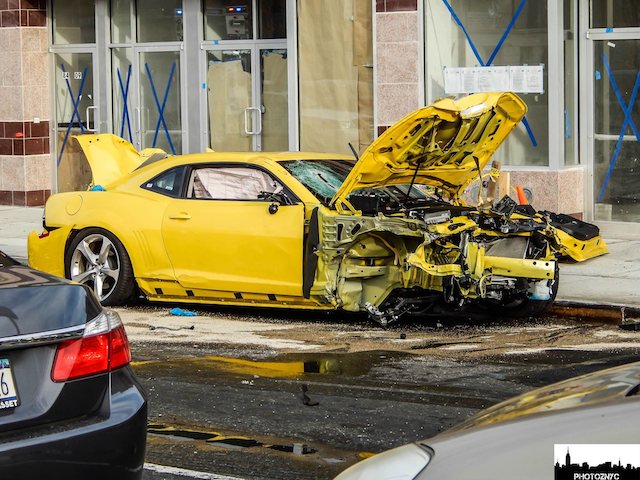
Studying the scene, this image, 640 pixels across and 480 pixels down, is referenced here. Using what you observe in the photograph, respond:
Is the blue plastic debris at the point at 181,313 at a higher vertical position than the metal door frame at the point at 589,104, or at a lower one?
lower

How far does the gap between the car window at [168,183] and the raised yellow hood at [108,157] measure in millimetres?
1007

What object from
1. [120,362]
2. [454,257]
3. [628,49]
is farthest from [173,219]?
[628,49]

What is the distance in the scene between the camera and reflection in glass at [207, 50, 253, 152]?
750 inches

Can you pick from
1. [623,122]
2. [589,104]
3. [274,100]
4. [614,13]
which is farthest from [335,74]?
[623,122]

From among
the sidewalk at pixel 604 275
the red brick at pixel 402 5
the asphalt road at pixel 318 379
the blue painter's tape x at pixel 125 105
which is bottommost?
the asphalt road at pixel 318 379

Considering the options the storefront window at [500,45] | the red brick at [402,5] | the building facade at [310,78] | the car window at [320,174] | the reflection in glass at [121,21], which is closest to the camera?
the car window at [320,174]

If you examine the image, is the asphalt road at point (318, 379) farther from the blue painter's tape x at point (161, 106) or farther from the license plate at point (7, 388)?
the blue painter's tape x at point (161, 106)

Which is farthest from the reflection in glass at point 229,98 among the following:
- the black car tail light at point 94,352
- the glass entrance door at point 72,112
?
the black car tail light at point 94,352

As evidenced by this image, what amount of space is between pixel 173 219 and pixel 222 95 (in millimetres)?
8312

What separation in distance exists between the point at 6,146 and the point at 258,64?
4698 mm

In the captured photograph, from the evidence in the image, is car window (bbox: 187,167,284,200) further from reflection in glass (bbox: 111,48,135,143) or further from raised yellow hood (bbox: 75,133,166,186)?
reflection in glass (bbox: 111,48,135,143)

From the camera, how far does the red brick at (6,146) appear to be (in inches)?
811

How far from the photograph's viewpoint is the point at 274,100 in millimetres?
18781

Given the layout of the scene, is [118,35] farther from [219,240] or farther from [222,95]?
[219,240]
